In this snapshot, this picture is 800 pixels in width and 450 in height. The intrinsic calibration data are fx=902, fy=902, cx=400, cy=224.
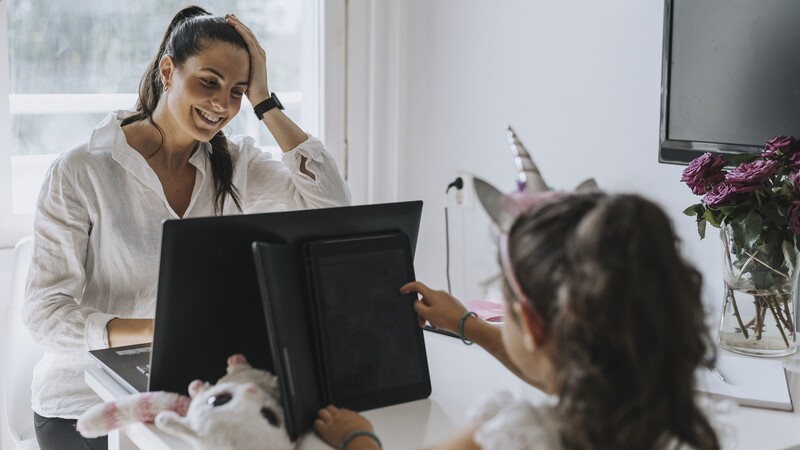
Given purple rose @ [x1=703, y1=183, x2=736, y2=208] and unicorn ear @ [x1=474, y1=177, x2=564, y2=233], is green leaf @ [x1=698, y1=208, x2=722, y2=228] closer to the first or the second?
purple rose @ [x1=703, y1=183, x2=736, y2=208]

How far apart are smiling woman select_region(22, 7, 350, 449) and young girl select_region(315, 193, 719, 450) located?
873 mm

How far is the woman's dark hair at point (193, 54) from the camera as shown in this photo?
181 cm

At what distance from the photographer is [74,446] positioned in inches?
65.7

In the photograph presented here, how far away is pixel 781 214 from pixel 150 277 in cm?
118

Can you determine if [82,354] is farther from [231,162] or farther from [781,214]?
[781,214]

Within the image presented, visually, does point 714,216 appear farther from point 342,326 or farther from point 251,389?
point 251,389

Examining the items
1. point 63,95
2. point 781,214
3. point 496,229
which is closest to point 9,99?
point 63,95

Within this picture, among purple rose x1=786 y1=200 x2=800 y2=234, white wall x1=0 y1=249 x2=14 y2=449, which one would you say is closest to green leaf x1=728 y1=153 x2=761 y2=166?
purple rose x1=786 y1=200 x2=800 y2=234

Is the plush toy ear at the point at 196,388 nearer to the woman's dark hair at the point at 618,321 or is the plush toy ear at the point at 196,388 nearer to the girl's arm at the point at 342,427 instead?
the girl's arm at the point at 342,427

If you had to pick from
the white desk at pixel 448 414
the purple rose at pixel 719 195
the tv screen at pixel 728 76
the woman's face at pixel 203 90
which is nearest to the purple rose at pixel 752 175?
the purple rose at pixel 719 195

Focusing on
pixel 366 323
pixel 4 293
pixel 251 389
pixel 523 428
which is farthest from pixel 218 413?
pixel 4 293

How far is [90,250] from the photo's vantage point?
1770 millimetres

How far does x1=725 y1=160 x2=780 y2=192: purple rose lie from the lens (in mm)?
1485

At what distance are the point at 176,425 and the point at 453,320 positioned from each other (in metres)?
0.43
